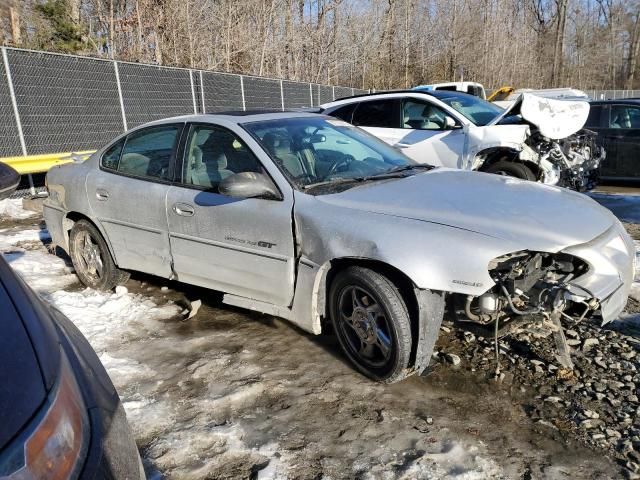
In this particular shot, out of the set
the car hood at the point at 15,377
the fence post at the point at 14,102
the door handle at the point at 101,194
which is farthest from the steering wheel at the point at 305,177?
the fence post at the point at 14,102

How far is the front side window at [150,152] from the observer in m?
4.37

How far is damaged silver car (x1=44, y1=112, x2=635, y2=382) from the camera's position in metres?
3.02

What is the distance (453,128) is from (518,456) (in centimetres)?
596

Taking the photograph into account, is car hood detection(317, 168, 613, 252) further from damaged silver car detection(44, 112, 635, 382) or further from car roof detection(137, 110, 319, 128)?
car roof detection(137, 110, 319, 128)

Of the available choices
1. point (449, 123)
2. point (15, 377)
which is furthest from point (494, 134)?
point (15, 377)

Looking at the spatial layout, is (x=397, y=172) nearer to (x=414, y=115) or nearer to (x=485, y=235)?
(x=485, y=235)

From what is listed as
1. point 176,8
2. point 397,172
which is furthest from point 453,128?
point 176,8

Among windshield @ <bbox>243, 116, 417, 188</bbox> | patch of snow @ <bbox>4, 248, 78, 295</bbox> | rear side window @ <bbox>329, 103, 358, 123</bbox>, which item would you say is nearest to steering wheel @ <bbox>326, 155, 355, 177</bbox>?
windshield @ <bbox>243, 116, 417, 188</bbox>

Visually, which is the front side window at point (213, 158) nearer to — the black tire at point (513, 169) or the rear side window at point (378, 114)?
the black tire at point (513, 169)

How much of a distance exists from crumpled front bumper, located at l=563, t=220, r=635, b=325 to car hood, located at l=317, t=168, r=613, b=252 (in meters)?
0.06

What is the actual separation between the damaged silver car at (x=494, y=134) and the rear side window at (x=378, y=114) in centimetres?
2

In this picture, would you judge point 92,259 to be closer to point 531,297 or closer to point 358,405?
point 358,405

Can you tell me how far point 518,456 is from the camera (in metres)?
2.66

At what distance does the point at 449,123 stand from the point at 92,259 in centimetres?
525
